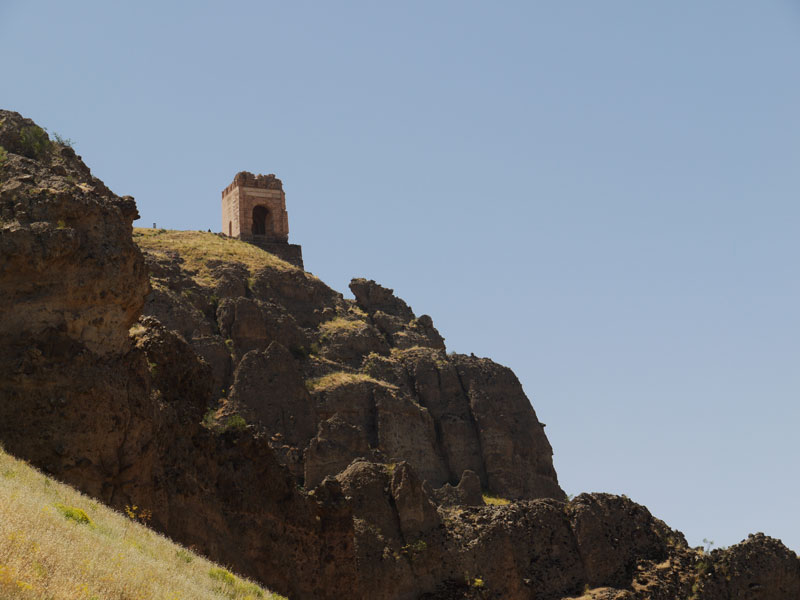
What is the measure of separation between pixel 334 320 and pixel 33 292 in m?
57.7

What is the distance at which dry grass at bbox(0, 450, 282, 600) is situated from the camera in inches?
705

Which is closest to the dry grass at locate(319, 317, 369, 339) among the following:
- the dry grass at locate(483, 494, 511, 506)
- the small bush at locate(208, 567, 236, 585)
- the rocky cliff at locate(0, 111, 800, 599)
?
the rocky cliff at locate(0, 111, 800, 599)

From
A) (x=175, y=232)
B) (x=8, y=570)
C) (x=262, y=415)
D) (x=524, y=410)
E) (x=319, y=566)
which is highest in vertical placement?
(x=175, y=232)

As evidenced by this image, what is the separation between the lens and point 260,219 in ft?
366

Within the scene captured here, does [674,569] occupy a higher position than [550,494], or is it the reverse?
[550,494]

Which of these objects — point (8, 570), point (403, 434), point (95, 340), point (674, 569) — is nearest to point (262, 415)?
point (403, 434)

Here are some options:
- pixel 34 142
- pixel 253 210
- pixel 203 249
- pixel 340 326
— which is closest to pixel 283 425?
pixel 340 326

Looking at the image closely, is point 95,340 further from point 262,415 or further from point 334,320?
point 334,320

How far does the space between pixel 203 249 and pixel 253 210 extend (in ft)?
54.1

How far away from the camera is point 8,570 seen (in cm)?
1709

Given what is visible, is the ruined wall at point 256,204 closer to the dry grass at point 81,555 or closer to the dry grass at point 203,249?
the dry grass at point 203,249

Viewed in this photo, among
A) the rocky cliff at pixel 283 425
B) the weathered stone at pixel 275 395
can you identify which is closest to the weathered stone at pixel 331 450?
the rocky cliff at pixel 283 425

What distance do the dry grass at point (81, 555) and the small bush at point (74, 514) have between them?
0.03 metres

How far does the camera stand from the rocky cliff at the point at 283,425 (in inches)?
1206
